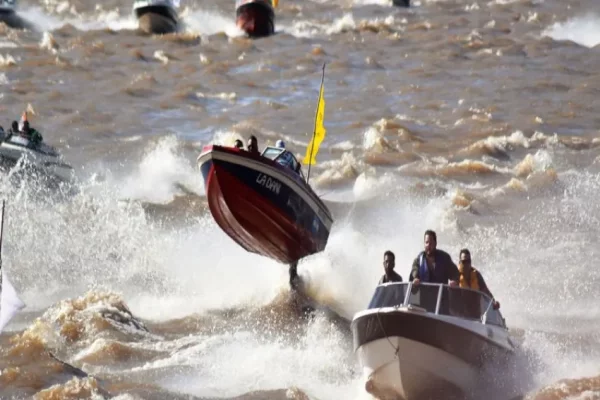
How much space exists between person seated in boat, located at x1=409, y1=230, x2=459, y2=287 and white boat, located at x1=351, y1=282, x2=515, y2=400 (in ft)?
1.76

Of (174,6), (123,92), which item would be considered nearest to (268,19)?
(174,6)

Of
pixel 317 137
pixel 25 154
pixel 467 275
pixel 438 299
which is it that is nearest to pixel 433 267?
pixel 467 275

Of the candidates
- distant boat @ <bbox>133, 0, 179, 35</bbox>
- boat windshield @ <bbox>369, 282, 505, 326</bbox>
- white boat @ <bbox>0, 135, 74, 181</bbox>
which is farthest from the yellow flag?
distant boat @ <bbox>133, 0, 179, 35</bbox>

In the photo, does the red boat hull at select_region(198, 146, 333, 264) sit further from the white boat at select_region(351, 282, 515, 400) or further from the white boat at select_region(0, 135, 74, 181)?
the white boat at select_region(0, 135, 74, 181)

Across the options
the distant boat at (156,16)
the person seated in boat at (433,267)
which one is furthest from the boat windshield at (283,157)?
the distant boat at (156,16)

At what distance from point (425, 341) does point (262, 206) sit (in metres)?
6.41

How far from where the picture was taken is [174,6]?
164 ft

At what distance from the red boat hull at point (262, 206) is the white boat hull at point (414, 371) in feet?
18.5

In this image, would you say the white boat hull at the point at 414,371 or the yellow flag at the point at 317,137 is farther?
the yellow flag at the point at 317,137

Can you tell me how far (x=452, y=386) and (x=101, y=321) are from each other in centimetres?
725

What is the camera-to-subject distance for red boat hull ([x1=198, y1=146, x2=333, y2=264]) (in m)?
20.2

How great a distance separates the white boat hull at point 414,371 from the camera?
15.1 meters

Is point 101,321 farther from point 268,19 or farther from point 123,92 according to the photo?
point 268,19

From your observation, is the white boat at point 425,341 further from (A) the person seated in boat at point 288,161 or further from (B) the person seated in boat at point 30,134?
(B) the person seated in boat at point 30,134
